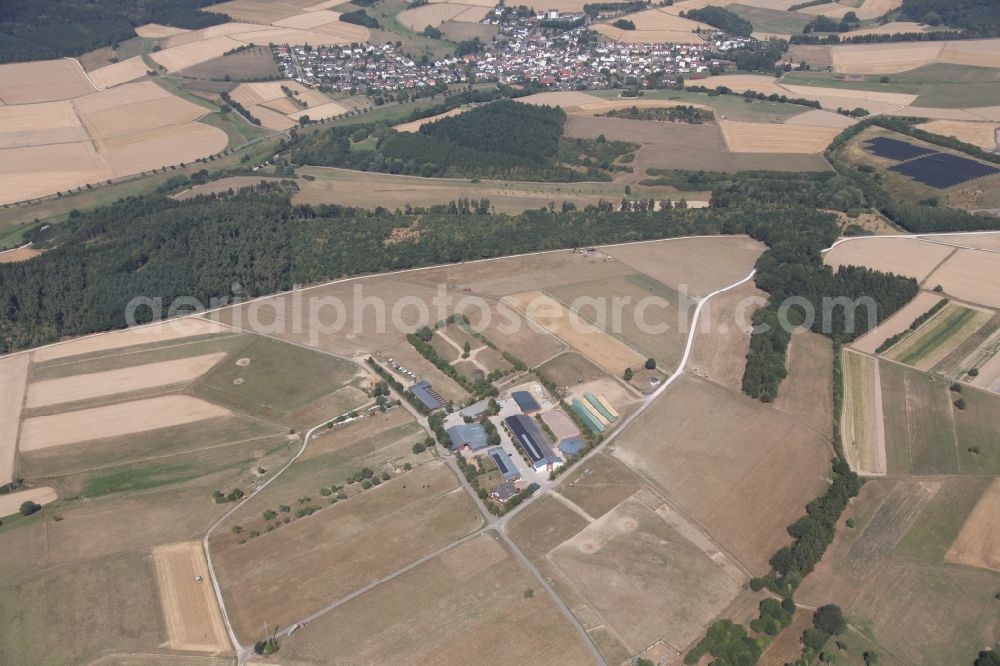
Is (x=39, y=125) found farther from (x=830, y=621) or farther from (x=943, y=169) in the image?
(x=943, y=169)

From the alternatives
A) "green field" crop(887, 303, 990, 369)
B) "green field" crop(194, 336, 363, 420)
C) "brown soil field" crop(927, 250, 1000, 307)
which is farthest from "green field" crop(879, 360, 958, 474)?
"green field" crop(194, 336, 363, 420)

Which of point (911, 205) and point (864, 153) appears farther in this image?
point (864, 153)

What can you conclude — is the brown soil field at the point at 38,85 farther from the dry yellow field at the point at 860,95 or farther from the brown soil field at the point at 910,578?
the brown soil field at the point at 910,578

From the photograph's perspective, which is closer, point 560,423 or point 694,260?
point 560,423

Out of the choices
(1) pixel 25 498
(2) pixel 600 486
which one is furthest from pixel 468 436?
(1) pixel 25 498

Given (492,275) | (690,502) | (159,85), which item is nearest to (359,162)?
(492,275)

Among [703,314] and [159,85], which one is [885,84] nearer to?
[703,314]
